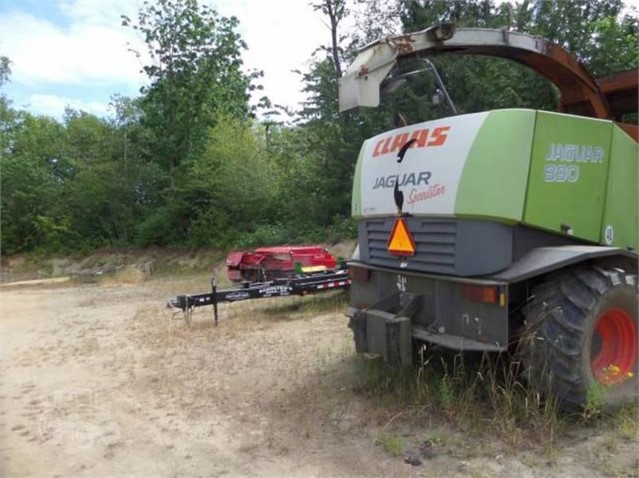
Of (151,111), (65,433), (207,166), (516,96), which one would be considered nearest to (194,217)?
(207,166)

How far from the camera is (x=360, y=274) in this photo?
5438 mm

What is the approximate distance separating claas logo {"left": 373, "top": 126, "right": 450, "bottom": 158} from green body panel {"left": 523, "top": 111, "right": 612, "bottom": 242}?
71cm

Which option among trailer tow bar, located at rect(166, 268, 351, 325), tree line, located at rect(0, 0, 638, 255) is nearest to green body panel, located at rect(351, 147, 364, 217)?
trailer tow bar, located at rect(166, 268, 351, 325)

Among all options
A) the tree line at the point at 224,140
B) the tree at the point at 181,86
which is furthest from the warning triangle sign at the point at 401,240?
the tree at the point at 181,86

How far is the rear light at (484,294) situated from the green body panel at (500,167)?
1.70 ft

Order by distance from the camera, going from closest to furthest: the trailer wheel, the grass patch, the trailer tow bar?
the grass patch < the trailer wheel < the trailer tow bar

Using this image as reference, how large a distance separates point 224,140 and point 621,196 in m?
22.7

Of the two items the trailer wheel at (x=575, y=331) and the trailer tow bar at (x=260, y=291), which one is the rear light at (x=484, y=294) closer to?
the trailer wheel at (x=575, y=331)

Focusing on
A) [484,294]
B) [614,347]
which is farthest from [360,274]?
[614,347]

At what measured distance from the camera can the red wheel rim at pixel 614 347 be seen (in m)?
4.35

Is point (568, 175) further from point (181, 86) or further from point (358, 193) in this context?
point (181, 86)

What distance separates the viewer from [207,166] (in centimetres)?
2633

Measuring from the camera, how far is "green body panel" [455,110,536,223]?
407 centimetres

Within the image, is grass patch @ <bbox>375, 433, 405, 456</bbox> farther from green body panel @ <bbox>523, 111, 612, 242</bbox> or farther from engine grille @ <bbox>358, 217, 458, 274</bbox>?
green body panel @ <bbox>523, 111, 612, 242</bbox>
